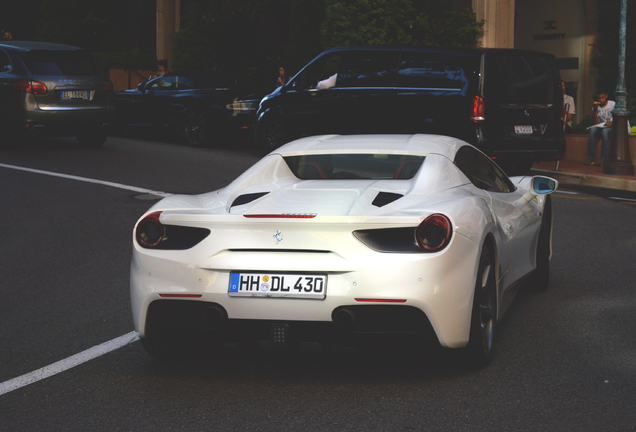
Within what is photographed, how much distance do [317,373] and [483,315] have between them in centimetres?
95

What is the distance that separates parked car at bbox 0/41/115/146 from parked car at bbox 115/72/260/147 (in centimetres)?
209

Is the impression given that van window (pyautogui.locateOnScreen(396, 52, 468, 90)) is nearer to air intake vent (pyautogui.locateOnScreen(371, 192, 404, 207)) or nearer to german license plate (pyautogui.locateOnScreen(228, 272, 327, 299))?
air intake vent (pyautogui.locateOnScreen(371, 192, 404, 207))

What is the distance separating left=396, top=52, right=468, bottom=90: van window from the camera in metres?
12.8

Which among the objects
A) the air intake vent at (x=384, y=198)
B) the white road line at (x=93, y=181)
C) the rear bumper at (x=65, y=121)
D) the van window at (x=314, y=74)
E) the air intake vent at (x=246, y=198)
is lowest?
the white road line at (x=93, y=181)

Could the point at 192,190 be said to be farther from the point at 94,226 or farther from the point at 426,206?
the point at 426,206

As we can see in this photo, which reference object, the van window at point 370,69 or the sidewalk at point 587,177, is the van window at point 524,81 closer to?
the van window at point 370,69

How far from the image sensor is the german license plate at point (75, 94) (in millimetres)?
15195

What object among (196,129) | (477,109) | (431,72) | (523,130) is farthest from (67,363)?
(196,129)

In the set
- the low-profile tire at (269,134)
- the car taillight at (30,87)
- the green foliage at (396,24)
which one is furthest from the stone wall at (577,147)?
the car taillight at (30,87)

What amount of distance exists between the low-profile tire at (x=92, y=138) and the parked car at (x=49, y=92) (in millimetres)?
830

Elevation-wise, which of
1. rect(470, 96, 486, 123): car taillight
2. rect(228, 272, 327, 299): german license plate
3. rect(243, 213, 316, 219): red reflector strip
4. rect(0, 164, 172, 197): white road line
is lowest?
rect(0, 164, 172, 197): white road line

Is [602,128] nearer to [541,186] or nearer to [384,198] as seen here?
[541,186]

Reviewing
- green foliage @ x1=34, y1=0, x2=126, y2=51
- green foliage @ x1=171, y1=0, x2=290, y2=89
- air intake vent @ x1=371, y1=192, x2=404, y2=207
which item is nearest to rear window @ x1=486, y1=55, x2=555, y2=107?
air intake vent @ x1=371, y1=192, x2=404, y2=207

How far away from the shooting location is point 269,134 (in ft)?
50.8
